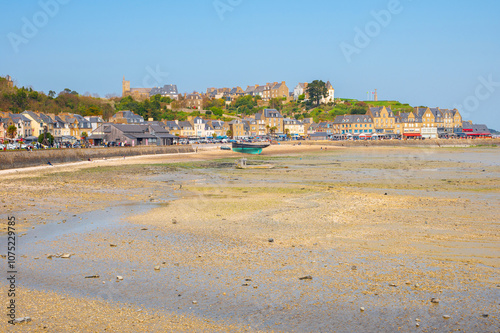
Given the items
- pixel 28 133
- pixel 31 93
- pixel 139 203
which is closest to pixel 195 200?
pixel 139 203

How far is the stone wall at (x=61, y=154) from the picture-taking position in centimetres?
4119

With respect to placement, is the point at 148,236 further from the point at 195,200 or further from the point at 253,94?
the point at 253,94

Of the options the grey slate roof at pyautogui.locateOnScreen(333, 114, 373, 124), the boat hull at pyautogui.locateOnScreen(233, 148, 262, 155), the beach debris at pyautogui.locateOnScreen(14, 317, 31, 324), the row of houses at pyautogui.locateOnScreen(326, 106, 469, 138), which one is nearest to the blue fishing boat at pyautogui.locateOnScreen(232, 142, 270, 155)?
the boat hull at pyautogui.locateOnScreen(233, 148, 262, 155)

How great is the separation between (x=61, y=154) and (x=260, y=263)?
4483 cm

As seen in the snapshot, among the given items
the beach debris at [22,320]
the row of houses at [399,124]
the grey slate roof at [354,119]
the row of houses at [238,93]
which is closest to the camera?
the beach debris at [22,320]

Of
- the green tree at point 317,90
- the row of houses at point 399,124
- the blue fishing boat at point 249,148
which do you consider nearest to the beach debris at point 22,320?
the blue fishing boat at point 249,148

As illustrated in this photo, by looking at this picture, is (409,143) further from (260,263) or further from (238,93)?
(260,263)

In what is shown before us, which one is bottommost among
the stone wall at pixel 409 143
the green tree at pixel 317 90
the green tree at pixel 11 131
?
the stone wall at pixel 409 143

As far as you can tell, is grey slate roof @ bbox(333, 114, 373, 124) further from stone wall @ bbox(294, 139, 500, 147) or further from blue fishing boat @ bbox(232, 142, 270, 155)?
blue fishing boat @ bbox(232, 142, 270, 155)

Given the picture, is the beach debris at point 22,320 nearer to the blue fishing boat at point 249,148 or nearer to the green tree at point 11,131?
the blue fishing boat at point 249,148

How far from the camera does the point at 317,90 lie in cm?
16612

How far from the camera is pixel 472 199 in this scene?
21578 mm

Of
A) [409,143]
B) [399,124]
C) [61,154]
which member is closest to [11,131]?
[61,154]

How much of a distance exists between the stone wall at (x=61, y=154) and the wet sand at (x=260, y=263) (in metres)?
21.6
